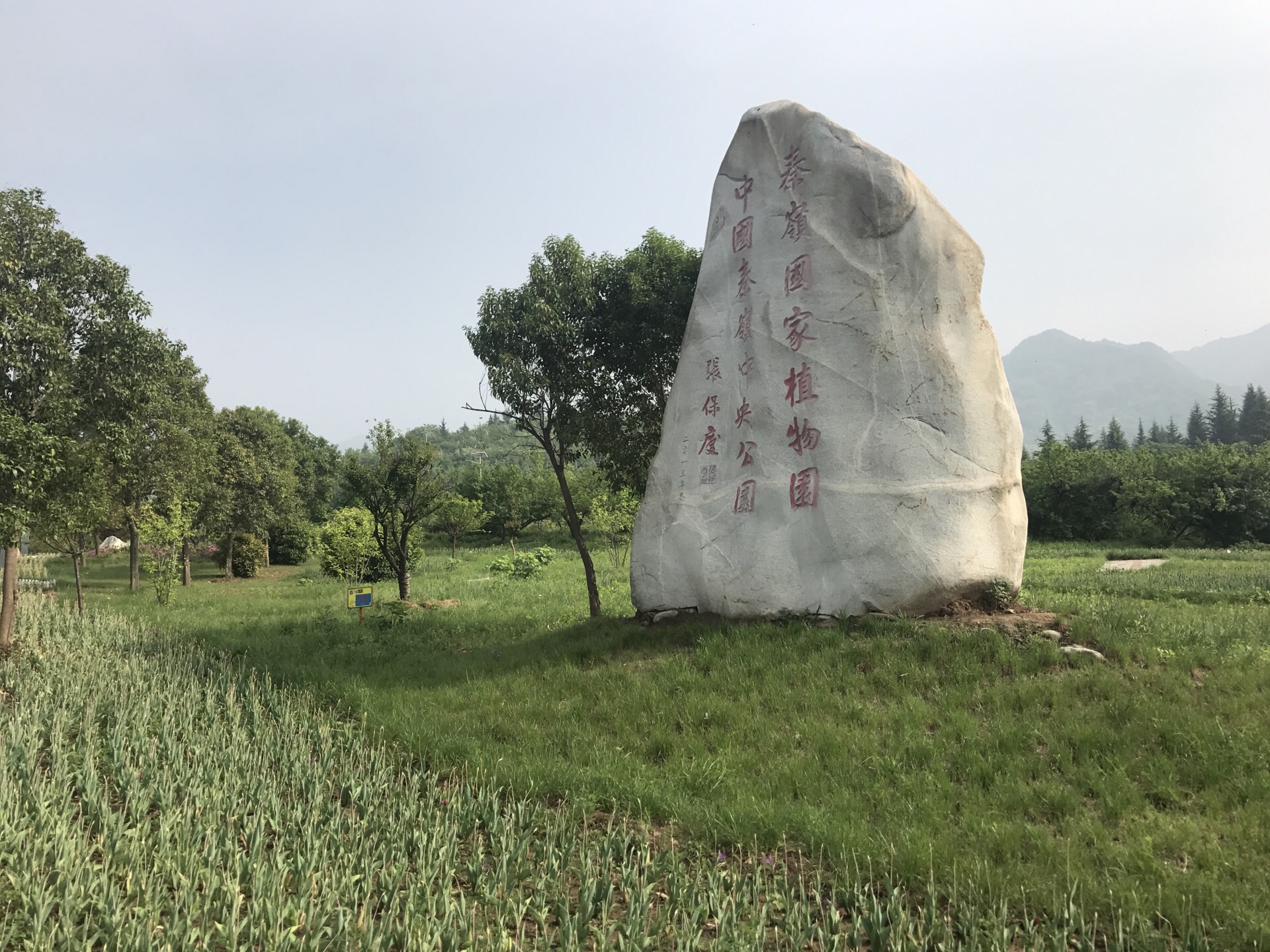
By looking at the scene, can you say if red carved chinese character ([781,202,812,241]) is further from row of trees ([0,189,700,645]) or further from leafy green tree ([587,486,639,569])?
leafy green tree ([587,486,639,569])

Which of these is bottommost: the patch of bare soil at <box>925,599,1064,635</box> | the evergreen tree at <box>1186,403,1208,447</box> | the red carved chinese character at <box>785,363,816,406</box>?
the patch of bare soil at <box>925,599,1064,635</box>

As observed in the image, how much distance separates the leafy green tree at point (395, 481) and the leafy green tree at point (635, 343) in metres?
5.56

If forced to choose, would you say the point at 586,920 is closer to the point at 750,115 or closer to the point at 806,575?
the point at 806,575

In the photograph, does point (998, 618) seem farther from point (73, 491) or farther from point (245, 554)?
point (245, 554)

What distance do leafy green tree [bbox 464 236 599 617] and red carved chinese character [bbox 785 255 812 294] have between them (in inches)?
150

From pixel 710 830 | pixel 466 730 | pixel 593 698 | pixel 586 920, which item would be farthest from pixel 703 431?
pixel 586 920

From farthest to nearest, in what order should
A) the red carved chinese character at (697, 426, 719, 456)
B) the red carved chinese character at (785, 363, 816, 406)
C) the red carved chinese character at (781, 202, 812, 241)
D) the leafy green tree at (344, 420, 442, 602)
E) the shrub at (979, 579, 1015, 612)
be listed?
the leafy green tree at (344, 420, 442, 602) < the red carved chinese character at (697, 426, 719, 456) < the red carved chinese character at (781, 202, 812, 241) < the red carved chinese character at (785, 363, 816, 406) < the shrub at (979, 579, 1015, 612)

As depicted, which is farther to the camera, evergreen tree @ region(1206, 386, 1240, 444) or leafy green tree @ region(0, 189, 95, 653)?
evergreen tree @ region(1206, 386, 1240, 444)

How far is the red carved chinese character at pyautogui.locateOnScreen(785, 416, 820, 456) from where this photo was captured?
27.4 ft

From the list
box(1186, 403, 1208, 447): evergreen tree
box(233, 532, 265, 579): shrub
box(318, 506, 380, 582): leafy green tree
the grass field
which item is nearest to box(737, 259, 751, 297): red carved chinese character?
the grass field

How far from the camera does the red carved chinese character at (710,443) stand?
30.9ft

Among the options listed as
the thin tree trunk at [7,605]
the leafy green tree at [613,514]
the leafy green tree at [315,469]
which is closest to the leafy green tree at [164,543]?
the thin tree trunk at [7,605]

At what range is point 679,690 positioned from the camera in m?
7.04

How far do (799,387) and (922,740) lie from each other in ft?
14.7
